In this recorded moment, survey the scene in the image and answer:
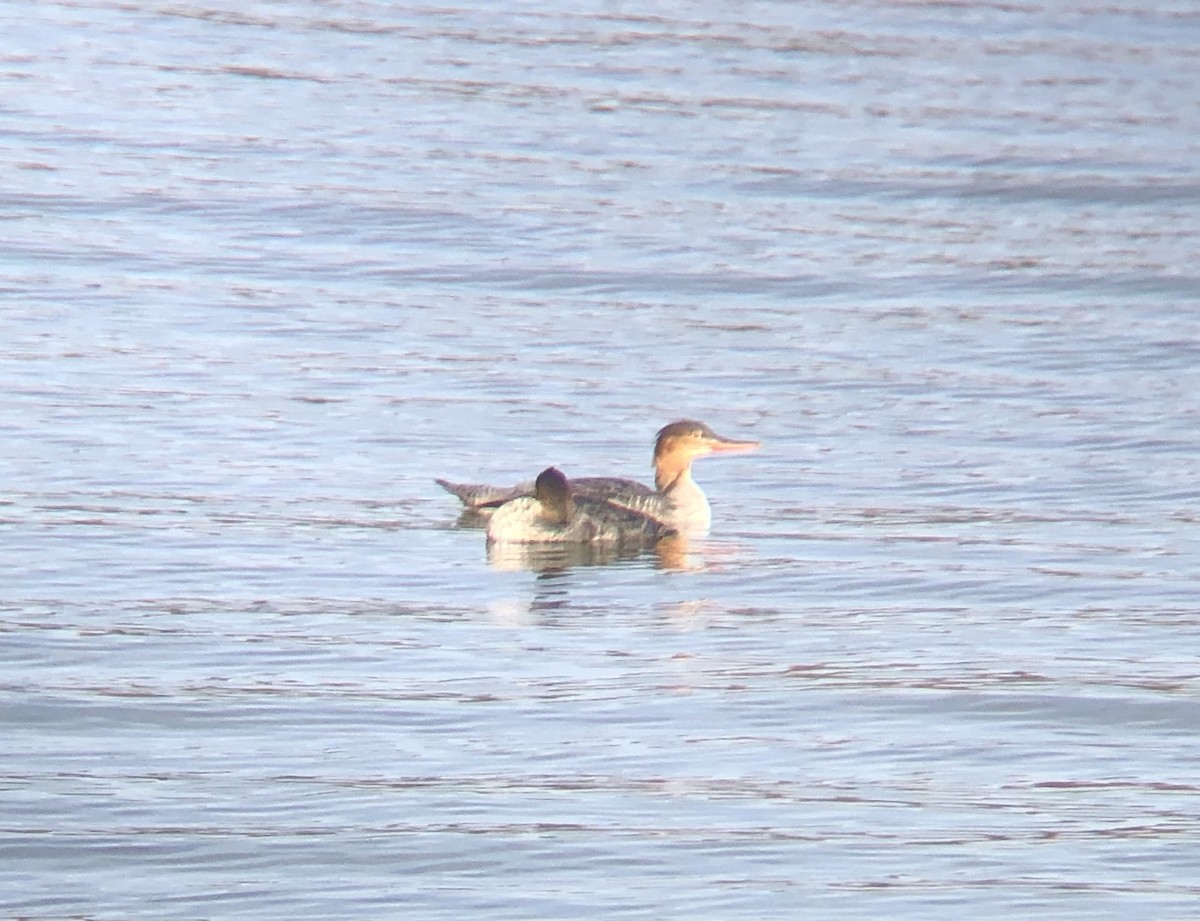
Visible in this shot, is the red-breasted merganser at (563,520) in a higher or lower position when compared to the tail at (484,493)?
lower

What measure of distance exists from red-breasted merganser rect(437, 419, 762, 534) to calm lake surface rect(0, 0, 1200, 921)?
0.61 feet

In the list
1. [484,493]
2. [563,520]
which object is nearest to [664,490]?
[563,520]

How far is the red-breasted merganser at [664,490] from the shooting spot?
13.2 m

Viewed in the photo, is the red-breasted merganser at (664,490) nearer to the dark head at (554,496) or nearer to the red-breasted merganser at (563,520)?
the red-breasted merganser at (563,520)

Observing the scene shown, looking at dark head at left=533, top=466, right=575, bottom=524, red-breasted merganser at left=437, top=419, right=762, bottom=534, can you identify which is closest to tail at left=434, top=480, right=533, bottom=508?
red-breasted merganser at left=437, top=419, right=762, bottom=534

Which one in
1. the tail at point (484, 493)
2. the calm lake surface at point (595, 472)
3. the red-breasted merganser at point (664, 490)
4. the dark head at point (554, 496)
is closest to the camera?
the calm lake surface at point (595, 472)

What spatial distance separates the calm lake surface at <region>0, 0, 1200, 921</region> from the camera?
8328 millimetres

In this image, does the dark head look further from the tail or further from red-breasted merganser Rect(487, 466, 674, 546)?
the tail

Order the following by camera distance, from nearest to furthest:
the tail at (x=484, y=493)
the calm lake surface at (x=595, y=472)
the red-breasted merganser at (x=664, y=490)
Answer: the calm lake surface at (x=595, y=472) < the tail at (x=484, y=493) < the red-breasted merganser at (x=664, y=490)

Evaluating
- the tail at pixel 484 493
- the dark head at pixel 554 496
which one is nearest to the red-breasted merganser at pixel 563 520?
the dark head at pixel 554 496

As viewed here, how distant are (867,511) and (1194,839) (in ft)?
16.7

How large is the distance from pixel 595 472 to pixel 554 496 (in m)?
1.77

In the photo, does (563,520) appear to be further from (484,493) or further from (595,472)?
(595,472)

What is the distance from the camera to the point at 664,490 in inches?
531
